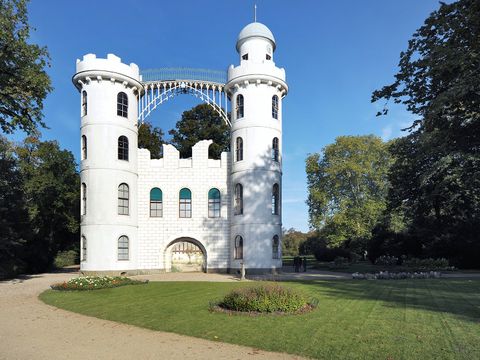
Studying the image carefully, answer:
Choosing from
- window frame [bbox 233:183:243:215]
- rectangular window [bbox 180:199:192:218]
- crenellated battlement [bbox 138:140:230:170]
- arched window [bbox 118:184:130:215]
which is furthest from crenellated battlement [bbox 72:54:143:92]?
window frame [bbox 233:183:243:215]

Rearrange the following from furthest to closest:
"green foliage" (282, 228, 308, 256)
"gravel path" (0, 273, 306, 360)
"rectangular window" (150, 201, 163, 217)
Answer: "green foliage" (282, 228, 308, 256)
"rectangular window" (150, 201, 163, 217)
"gravel path" (0, 273, 306, 360)

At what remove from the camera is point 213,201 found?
111 ft

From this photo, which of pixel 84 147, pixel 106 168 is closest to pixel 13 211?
pixel 84 147

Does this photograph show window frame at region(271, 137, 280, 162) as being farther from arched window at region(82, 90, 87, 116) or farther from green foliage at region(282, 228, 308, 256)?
green foliage at region(282, 228, 308, 256)

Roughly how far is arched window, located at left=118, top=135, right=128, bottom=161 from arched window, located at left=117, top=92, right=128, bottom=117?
1.80 metres

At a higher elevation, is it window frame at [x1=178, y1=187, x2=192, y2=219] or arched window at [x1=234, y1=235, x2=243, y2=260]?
window frame at [x1=178, y1=187, x2=192, y2=219]

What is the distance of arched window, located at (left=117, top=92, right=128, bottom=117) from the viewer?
105 ft

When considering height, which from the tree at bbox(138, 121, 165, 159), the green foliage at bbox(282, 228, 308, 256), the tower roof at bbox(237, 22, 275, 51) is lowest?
the green foliage at bbox(282, 228, 308, 256)

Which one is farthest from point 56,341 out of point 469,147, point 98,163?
point 98,163

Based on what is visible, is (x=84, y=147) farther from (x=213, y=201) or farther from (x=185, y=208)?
(x=213, y=201)

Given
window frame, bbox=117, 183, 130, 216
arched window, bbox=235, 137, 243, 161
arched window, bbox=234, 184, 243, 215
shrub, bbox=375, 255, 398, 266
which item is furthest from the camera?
shrub, bbox=375, 255, 398, 266

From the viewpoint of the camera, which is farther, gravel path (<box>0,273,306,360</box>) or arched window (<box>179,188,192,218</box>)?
arched window (<box>179,188,192,218</box>)

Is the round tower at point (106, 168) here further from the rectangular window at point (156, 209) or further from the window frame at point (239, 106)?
the window frame at point (239, 106)

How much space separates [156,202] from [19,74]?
15.2 meters
